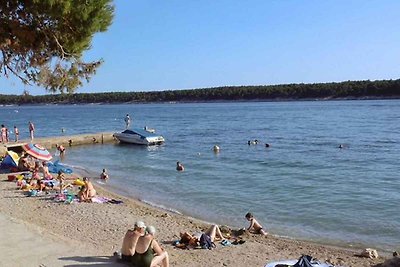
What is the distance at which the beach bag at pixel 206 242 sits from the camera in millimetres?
12359

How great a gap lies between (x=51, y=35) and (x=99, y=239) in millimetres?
5788

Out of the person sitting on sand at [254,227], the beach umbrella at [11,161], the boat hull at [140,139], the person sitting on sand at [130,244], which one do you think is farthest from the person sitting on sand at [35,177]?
the boat hull at [140,139]

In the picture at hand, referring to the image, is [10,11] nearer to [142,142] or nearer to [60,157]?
[60,157]

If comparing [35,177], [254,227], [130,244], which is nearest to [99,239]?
[130,244]

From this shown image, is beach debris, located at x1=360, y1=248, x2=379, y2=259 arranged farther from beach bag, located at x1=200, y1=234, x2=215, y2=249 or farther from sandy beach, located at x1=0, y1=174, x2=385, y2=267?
beach bag, located at x1=200, y1=234, x2=215, y2=249

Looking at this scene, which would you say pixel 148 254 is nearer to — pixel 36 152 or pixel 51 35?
pixel 51 35

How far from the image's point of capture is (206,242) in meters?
12.4

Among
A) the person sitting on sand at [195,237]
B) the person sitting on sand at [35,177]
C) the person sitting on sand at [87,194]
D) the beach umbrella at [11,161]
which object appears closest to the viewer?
the person sitting on sand at [195,237]

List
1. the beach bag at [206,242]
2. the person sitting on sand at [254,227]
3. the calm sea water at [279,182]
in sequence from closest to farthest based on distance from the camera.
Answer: the beach bag at [206,242] → the person sitting on sand at [254,227] → the calm sea water at [279,182]

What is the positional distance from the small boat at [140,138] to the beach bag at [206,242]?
30.1 m

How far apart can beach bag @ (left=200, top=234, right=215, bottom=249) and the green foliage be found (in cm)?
517

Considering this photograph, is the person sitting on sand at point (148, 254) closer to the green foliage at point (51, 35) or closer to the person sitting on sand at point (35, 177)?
the green foliage at point (51, 35)

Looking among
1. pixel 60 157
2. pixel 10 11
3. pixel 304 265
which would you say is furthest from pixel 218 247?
pixel 60 157

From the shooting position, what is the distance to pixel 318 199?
64.0ft
